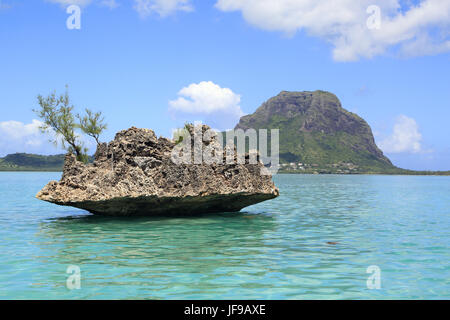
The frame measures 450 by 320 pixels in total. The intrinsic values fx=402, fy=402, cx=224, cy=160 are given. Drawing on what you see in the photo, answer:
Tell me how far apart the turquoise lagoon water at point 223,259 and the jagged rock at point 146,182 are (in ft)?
4.11

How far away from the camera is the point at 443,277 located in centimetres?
954

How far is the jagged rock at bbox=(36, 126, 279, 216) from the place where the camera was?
63.5ft

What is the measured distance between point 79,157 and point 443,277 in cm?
2276

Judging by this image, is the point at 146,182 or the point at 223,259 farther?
the point at 146,182

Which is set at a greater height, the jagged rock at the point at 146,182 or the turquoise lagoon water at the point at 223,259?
the jagged rock at the point at 146,182

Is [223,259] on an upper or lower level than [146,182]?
lower

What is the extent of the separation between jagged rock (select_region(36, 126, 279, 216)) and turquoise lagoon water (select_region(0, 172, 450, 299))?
1251mm

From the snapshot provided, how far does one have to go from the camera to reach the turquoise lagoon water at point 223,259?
832 centimetres

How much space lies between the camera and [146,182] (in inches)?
768

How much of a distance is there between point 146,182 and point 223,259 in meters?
9.30
